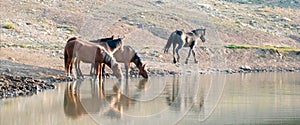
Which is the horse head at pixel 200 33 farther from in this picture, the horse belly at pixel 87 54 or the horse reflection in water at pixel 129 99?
the horse belly at pixel 87 54

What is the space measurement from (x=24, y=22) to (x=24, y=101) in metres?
16.6

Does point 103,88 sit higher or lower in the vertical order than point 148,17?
lower

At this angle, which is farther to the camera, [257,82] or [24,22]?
[24,22]

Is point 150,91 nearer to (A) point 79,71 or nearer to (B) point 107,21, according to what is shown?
(A) point 79,71

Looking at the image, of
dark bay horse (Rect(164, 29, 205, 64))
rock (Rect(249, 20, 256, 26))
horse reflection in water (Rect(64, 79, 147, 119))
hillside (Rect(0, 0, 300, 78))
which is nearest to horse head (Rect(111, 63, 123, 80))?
horse reflection in water (Rect(64, 79, 147, 119))

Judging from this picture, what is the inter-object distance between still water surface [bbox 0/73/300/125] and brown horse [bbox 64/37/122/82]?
62cm

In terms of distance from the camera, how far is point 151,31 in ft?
136

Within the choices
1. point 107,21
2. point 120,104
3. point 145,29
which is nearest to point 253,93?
point 120,104

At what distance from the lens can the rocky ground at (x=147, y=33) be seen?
3344 centimetres

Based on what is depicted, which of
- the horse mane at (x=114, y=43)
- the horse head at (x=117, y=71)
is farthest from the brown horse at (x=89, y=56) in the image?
the horse mane at (x=114, y=43)

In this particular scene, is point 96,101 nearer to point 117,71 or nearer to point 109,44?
point 117,71

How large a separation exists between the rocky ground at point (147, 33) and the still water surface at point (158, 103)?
259 centimetres

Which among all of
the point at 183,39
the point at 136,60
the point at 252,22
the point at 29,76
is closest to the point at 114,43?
the point at 136,60

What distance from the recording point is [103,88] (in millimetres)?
27766
